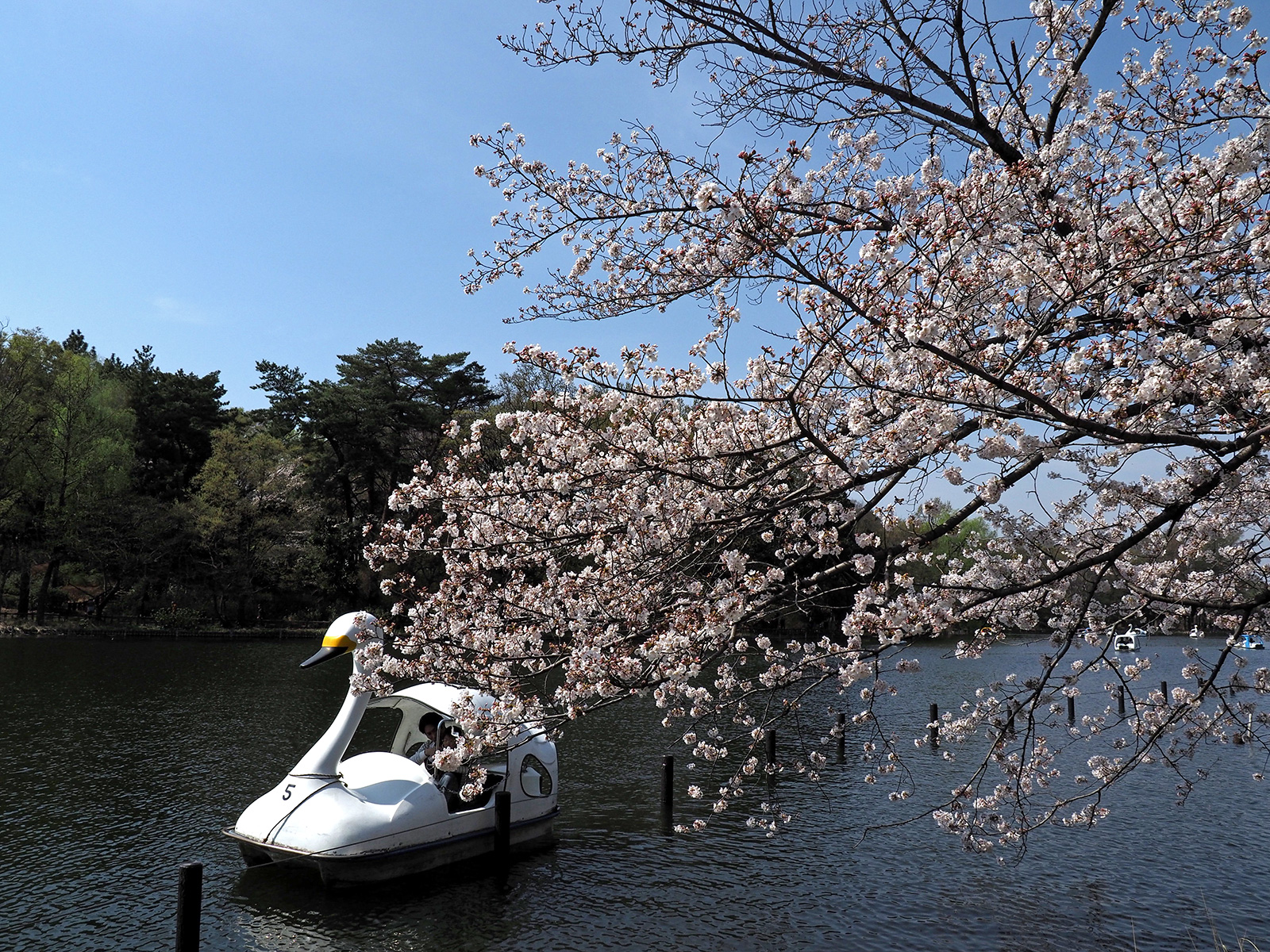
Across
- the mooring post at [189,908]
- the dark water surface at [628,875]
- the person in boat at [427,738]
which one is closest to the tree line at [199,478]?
the dark water surface at [628,875]

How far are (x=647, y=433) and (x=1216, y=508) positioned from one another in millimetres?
4413

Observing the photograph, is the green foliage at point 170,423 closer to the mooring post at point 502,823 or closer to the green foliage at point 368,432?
the green foliage at point 368,432

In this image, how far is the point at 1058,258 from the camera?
467 cm

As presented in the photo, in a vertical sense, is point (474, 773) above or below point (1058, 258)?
below

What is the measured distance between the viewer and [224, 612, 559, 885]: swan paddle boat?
10.5 metres

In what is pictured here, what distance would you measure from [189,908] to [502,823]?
15.6 ft

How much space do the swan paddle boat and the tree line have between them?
3606 cm

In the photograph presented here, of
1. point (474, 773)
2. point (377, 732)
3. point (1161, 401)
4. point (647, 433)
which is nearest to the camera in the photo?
point (1161, 401)

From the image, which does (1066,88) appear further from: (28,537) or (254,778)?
(28,537)

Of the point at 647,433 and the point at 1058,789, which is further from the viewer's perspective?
the point at 1058,789

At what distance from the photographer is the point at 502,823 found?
12.0m

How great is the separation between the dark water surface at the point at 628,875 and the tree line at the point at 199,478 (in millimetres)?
30144

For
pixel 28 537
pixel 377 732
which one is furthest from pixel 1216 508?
pixel 28 537

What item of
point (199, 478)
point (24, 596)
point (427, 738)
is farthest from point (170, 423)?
point (427, 738)
